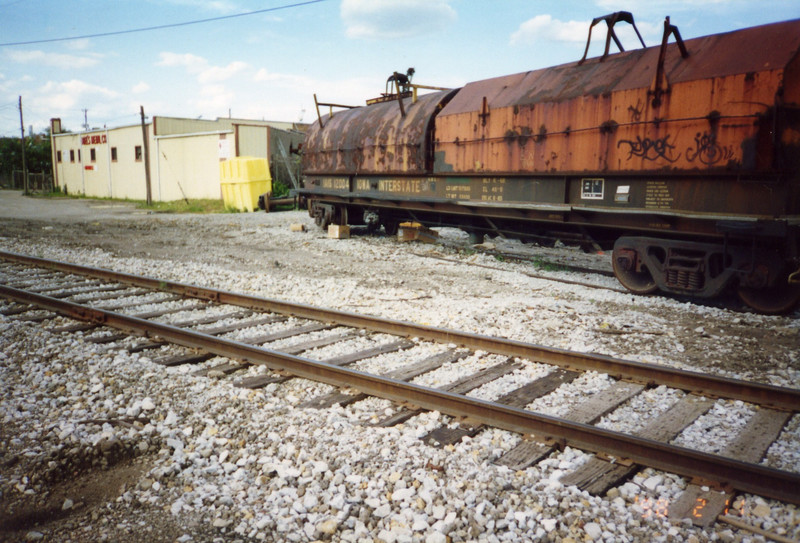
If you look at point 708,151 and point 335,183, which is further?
point 335,183

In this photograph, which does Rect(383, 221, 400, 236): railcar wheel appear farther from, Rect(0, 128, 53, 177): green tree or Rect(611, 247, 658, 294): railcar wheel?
Rect(0, 128, 53, 177): green tree

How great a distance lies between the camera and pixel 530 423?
11.2ft

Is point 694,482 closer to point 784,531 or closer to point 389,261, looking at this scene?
point 784,531

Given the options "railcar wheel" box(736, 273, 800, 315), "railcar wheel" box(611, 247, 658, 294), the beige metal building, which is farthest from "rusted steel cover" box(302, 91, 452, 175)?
the beige metal building

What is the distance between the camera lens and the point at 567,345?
17.2 feet

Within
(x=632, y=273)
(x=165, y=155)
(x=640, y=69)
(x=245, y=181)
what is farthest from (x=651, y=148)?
(x=165, y=155)

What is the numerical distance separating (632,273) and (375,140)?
6.74m

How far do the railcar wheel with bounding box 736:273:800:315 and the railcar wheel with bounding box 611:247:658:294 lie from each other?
1.13 meters

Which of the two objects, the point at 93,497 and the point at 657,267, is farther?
the point at 657,267

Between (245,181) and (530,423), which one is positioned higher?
(245,181)

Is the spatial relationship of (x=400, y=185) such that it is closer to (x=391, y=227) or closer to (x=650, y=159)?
(x=391, y=227)

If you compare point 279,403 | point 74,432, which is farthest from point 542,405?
point 74,432

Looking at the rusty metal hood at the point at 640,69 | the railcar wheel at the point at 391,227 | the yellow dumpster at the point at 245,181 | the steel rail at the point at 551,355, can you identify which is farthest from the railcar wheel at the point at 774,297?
the yellow dumpster at the point at 245,181

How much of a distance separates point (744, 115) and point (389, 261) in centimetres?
636
